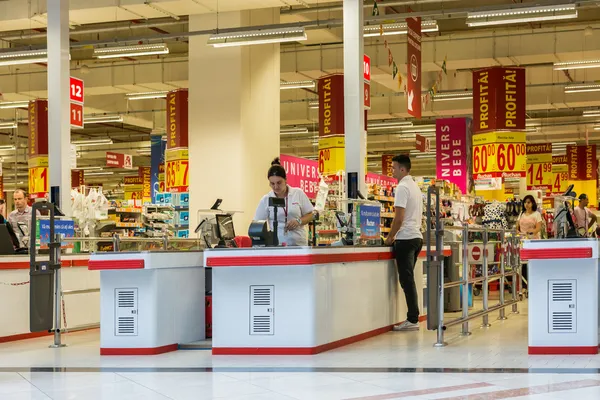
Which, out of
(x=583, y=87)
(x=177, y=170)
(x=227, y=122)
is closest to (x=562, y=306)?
(x=227, y=122)

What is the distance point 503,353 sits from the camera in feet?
23.4

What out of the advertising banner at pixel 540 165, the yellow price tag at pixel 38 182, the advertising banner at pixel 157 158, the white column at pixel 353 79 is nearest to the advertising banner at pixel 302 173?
the white column at pixel 353 79

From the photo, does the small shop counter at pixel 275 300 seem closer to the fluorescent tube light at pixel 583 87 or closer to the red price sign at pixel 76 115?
the red price sign at pixel 76 115

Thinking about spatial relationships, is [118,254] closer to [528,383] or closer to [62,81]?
[528,383]

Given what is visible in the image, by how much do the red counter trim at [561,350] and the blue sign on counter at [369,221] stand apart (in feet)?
7.87

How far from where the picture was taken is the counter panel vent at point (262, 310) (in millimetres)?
7332

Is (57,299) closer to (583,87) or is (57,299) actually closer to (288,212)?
(288,212)

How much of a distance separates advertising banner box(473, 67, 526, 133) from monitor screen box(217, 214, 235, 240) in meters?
10.5

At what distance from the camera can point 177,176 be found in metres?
18.1

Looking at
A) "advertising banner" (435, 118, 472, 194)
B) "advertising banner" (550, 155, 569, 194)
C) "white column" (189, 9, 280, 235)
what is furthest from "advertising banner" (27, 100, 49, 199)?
"advertising banner" (550, 155, 569, 194)

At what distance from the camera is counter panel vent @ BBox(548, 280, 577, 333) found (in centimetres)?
688

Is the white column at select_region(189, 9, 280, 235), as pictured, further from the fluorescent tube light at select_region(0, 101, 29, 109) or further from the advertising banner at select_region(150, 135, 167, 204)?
the advertising banner at select_region(150, 135, 167, 204)

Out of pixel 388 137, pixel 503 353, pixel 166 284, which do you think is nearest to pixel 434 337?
pixel 503 353

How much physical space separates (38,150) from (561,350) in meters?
16.9
